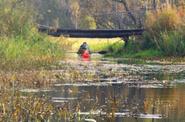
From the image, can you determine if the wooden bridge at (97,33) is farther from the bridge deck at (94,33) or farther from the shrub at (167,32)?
the shrub at (167,32)

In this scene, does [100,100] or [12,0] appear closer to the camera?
[100,100]

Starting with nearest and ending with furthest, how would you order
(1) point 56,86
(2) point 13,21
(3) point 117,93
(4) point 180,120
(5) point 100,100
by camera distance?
(4) point 180,120
(5) point 100,100
(3) point 117,93
(1) point 56,86
(2) point 13,21

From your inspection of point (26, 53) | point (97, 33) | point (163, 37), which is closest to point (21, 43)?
point (26, 53)

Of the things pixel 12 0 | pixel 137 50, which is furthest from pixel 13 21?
pixel 137 50

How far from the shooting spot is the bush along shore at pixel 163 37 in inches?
1812

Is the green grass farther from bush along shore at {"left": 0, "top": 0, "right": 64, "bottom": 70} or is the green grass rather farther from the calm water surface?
the calm water surface

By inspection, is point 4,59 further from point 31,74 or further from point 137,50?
point 137,50

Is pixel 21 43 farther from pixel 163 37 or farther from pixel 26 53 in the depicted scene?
pixel 163 37

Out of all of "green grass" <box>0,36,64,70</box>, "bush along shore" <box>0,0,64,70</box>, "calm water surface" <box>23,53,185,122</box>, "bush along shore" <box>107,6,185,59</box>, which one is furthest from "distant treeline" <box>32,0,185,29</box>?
"calm water surface" <box>23,53,185,122</box>

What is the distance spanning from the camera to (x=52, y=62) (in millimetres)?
32469

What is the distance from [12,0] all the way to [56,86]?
14.9m

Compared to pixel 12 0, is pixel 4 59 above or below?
below

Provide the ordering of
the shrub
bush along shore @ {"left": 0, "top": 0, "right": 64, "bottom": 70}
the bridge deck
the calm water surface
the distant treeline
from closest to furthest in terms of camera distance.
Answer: the calm water surface, bush along shore @ {"left": 0, "top": 0, "right": 64, "bottom": 70}, the shrub, the bridge deck, the distant treeline

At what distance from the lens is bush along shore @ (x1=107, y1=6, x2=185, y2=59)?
46.0 m
